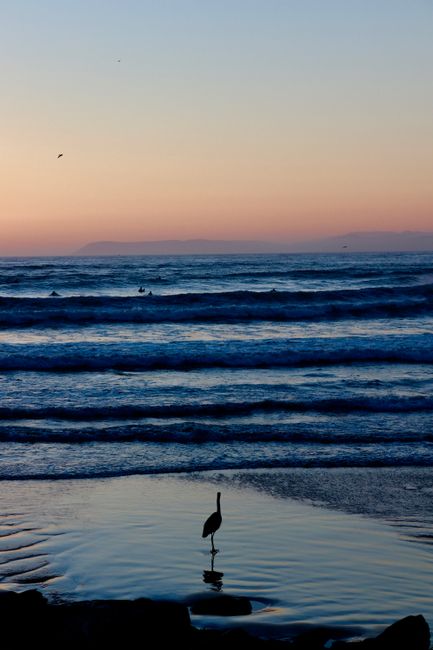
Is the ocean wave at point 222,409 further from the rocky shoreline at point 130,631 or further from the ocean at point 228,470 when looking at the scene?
the rocky shoreline at point 130,631

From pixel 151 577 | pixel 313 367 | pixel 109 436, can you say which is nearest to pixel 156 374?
pixel 313 367

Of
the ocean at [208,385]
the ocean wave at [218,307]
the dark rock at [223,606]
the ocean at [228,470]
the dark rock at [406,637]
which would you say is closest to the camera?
the dark rock at [406,637]

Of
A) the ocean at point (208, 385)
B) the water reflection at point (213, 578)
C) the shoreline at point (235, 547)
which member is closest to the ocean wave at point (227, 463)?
the ocean at point (208, 385)

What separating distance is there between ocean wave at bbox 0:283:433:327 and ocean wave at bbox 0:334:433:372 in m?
7.39

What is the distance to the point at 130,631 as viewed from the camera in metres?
5.03

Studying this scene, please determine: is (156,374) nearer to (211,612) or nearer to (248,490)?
(248,490)

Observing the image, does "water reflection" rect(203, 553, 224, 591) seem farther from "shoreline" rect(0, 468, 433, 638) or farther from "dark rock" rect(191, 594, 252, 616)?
"dark rock" rect(191, 594, 252, 616)

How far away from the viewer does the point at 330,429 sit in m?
12.9

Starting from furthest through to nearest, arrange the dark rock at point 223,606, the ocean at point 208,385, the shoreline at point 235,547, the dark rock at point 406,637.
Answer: the ocean at point 208,385
the shoreline at point 235,547
the dark rock at point 223,606
the dark rock at point 406,637

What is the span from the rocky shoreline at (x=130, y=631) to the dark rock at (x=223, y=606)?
68 centimetres

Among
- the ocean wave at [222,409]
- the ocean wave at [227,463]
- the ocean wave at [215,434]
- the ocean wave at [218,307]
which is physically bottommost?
the ocean wave at [227,463]

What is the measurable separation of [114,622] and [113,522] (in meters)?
3.08

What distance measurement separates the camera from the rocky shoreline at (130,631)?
16.3 ft

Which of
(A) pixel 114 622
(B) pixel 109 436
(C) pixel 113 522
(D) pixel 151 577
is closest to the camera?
(A) pixel 114 622
